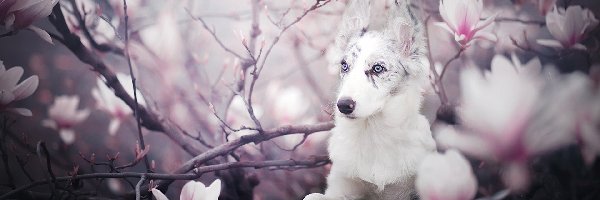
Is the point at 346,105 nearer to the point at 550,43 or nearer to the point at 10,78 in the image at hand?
the point at 550,43

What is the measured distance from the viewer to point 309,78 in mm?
859

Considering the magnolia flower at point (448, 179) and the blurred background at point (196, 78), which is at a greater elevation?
the blurred background at point (196, 78)

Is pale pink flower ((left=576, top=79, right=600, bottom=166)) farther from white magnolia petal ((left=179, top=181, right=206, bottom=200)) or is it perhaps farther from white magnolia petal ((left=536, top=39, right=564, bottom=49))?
white magnolia petal ((left=179, top=181, right=206, bottom=200))

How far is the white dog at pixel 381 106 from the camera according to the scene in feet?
2.22

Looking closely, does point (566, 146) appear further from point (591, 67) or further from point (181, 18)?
point (181, 18)

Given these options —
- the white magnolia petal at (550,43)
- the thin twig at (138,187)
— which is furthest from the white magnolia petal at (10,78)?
the white magnolia petal at (550,43)

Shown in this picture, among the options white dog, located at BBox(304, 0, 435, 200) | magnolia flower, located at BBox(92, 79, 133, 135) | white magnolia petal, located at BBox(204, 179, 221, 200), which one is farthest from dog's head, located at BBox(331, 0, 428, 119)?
magnolia flower, located at BBox(92, 79, 133, 135)

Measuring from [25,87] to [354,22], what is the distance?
553 millimetres

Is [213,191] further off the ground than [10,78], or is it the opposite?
[10,78]

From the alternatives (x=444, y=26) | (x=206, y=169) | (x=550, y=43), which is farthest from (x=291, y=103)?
(x=550, y=43)

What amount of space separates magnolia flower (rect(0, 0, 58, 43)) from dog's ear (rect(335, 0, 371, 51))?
47 centimetres

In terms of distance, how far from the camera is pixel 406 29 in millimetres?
692

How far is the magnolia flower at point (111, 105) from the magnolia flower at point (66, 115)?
1.5 inches

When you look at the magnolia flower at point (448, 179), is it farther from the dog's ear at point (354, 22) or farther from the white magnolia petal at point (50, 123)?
the white magnolia petal at point (50, 123)
